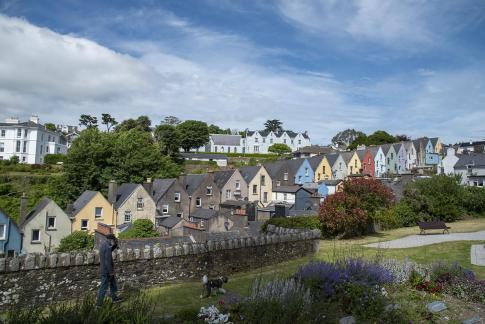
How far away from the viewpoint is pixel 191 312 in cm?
779

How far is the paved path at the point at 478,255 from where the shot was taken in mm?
16469

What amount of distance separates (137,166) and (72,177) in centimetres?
950

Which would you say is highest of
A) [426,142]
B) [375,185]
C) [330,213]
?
[426,142]

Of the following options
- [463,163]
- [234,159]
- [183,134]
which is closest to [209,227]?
[463,163]

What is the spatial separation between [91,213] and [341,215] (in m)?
31.3

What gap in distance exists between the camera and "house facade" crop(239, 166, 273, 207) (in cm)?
6166

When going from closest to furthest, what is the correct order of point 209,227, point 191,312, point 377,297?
point 191,312, point 377,297, point 209,227

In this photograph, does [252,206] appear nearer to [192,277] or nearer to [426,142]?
[192,277]

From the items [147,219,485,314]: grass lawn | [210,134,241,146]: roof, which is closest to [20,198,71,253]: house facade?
[147,219,485,314]: grass lawn

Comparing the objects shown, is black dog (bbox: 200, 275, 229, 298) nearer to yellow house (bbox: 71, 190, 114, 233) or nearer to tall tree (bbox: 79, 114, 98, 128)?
yellow house (bbox: 71, 190, 114, 233)

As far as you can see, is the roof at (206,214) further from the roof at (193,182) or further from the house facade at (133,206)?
the roof at (193,182)

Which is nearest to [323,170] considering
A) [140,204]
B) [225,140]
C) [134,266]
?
[140,204]

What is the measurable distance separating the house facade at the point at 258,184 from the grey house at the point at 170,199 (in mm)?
11650

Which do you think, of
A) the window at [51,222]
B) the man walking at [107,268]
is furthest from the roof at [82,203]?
the man walking at [107,268]
